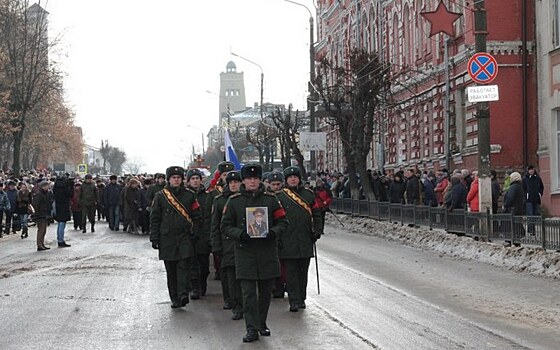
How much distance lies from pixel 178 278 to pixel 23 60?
114 feet

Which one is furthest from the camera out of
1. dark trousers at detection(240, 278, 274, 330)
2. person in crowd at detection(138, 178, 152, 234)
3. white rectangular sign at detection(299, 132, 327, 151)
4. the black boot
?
white rectangular sign at detection(299, 132, 327, 151)

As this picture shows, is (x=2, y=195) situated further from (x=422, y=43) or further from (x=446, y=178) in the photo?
(x=422, y=43)

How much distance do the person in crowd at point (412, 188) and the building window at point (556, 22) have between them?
6283mm

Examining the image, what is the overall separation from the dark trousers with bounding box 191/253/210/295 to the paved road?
30cm

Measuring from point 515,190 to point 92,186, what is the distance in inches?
622

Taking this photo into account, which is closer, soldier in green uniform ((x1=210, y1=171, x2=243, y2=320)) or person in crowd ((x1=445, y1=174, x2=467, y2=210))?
soldier in green uniform ((x1=210, y1=171, x2=243, y2=320))

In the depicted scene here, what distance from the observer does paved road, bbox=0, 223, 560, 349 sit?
33.1 feet

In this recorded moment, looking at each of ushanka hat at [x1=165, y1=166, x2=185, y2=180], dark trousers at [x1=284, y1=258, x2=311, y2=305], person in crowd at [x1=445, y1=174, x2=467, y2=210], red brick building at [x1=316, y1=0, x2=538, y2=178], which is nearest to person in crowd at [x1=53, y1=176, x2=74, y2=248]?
person in crowd at [x1=445, y1=174, x2=467, y2=210]

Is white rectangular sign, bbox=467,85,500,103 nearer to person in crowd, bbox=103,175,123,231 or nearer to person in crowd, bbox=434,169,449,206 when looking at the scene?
person in crowd, bbox=434,169,449,206

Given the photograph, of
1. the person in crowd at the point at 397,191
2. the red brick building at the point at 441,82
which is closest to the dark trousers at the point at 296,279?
the red brick building at the point at 441,82

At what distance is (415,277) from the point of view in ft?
54.0

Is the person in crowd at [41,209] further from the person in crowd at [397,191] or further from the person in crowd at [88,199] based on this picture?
the person in crowd at [397,191]

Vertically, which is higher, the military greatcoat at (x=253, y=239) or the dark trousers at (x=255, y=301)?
the military greatcoat at (x=253, y=239)

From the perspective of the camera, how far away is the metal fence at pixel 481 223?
17.1m
